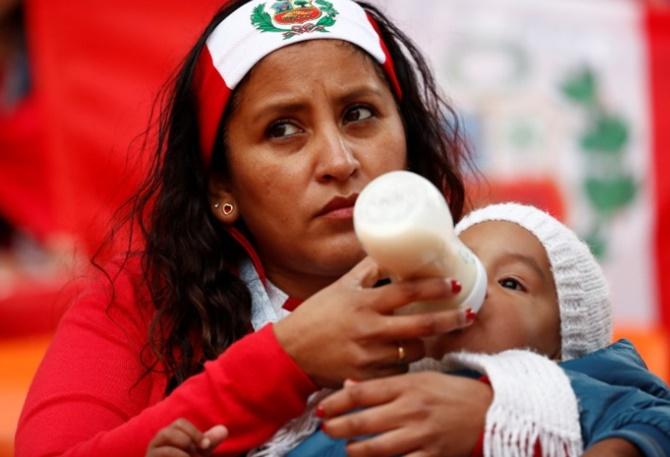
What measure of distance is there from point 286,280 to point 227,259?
0.10 meters

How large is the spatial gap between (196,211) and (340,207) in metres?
0.33

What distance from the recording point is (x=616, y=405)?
1677 mm

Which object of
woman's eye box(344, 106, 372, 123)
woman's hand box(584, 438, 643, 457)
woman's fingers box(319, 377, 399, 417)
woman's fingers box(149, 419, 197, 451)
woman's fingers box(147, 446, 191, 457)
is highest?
woman's eye box(344, 106, 372, 123)

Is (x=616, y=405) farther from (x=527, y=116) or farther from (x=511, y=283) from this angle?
(x=527, y=116)

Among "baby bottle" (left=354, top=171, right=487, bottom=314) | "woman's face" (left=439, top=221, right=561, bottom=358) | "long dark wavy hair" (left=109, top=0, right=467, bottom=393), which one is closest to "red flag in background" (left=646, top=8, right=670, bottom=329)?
"long dark wavy hair" (left=109, top=0, right=467, bottom=393)

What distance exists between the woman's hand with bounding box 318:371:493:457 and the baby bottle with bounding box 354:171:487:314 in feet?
0.44

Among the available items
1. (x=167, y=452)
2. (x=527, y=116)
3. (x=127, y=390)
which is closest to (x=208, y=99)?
(x=127, y=390)

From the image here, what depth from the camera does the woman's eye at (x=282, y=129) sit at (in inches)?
79.7

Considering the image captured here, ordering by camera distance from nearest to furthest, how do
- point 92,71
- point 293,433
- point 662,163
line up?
1. point 293,433
2. point 662,163
3. point 92,71

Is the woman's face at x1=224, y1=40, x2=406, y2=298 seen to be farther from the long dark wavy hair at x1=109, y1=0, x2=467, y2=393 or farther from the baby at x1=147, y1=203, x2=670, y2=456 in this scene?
the baby at x1=147, y1=203, x2=670, y2=456

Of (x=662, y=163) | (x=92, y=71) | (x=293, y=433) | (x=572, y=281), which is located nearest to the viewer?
(x=293, y=433)

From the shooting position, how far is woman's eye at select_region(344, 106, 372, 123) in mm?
2037

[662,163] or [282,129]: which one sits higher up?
[282,129]

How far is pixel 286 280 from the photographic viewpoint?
214cm
